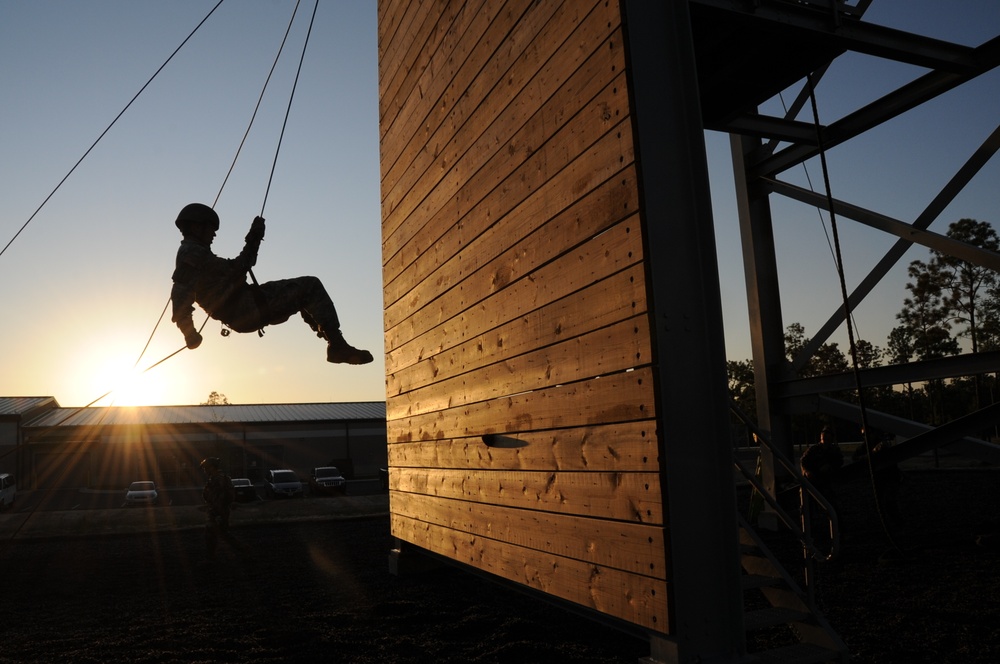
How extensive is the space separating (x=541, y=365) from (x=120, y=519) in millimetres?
16055

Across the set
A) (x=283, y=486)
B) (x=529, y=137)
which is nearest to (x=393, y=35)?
(x=529, y=137)

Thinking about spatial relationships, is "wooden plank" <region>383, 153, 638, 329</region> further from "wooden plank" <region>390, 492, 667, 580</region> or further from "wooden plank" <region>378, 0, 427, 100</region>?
"wooden plank" <region>378, 0, 427, 100</region>

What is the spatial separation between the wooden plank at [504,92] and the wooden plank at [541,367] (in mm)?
1427

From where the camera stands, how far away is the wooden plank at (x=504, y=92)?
4.41 m

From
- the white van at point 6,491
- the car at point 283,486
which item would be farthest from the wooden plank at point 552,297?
the white van at point 6,491

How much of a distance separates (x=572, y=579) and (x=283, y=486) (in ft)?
83.3

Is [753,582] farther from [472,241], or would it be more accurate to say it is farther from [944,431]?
[944,431]

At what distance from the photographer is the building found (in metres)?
36.4

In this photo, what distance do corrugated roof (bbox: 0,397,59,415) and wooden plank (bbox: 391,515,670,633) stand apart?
39664 millimetres

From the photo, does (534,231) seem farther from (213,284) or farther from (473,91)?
(213,284)

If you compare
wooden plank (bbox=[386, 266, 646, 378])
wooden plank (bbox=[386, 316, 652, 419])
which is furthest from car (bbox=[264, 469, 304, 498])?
wooden plank (bbox=[386, 266, 646, 378])

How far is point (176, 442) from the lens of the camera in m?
38.3

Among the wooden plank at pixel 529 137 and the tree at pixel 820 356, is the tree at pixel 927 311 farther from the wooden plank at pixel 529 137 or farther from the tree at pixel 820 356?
the wooden plank at pixel 529 137

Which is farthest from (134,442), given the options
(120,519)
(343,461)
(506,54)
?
(506,54)
